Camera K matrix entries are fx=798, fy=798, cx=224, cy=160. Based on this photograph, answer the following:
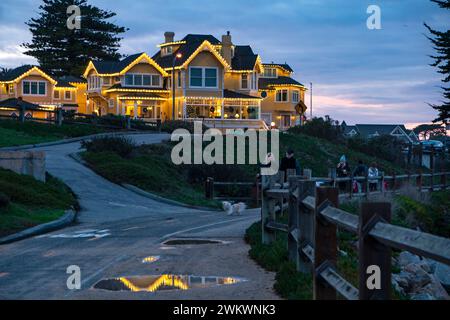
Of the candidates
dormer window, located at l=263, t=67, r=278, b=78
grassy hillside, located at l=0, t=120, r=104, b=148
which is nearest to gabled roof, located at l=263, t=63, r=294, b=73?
dormer window, located at l=263, t=67, r=278, b=78

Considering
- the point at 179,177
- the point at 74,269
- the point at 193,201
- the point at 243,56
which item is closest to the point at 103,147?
the point at 179,177

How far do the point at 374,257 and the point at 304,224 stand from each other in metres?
4.11

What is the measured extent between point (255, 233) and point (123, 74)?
2295 inches

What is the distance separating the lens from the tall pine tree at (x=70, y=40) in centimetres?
9625

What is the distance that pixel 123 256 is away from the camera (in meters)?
13.8

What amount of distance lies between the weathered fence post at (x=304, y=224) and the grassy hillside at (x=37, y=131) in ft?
107

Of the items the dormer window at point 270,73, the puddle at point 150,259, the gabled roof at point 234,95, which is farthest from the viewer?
the dormer window at point 270,73

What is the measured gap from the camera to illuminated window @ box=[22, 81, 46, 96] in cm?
7975

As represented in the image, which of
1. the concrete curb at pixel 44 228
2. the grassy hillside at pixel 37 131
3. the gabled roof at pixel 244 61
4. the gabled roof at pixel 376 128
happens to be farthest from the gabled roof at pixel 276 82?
the concrete curb at pixel 44 228

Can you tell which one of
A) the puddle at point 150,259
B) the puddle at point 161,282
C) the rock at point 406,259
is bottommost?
the rock at point 406,259

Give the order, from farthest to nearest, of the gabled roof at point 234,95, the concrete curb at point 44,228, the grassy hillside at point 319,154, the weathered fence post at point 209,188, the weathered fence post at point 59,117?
the gabled roof at point 234,95 → the grassy hillside at point 319,154 → the weathered fence post at point 59,117 → the weathered fence post at point 209,188 → the concrete curb at point 44,228

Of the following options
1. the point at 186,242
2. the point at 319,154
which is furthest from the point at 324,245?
the point at 319,154

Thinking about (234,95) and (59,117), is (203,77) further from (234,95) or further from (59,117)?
(59,117)

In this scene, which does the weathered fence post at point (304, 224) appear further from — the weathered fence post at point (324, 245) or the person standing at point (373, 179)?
the person standing at point (373, 179)
